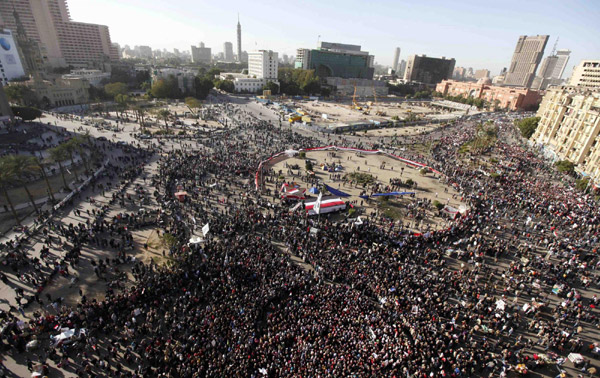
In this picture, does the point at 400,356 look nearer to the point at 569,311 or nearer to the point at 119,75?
the point at 569,311

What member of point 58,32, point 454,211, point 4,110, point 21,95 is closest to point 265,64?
point 21,95

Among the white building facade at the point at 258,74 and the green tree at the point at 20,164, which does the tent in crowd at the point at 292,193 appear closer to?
the green tree at the point at 20,164

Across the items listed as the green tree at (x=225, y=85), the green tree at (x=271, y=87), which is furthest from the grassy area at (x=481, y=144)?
the green tree at (x=225, y=85)

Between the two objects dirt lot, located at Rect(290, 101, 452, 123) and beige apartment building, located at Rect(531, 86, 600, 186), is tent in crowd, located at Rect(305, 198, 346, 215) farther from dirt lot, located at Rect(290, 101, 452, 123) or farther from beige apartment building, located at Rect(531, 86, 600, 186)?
dirt lot, located at Rect(290, 101, 452, 123)

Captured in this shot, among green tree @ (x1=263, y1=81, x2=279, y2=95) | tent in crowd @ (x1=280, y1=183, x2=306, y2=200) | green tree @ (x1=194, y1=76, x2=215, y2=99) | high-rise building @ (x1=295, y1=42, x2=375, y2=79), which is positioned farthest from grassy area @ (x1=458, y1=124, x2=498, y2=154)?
high-rise building @ (x1=295, y1=42, x2=375, y2=79)

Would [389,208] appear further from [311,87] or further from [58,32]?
[58,32]

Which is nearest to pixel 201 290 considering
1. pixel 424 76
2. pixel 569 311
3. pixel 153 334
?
pixel 153 334
